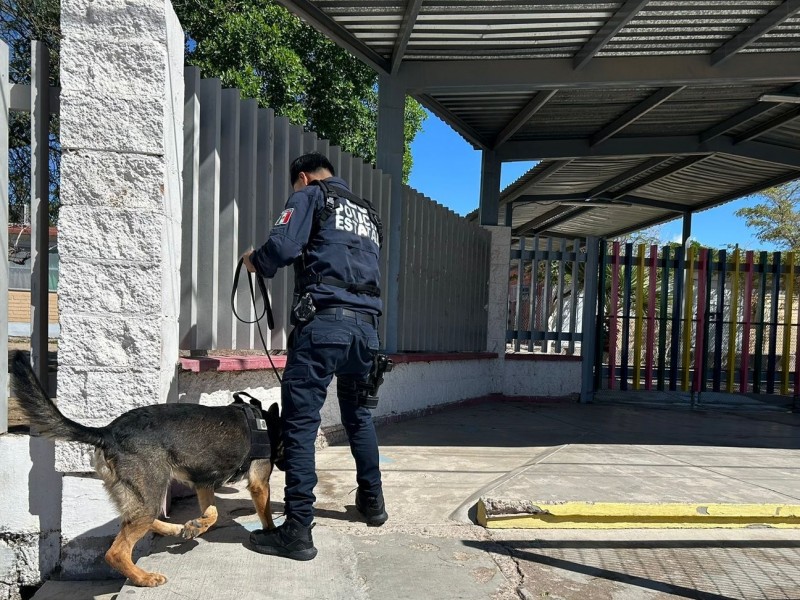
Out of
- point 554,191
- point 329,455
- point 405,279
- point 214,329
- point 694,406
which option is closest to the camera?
point 214,329

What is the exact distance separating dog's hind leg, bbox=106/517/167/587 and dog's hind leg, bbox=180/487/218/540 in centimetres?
22

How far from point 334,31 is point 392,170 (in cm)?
144

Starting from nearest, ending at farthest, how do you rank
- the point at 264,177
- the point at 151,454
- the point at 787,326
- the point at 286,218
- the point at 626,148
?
1. the point at 151,454
2. the point at 286,218
3. the point at 264,177
4. the point at 787,326
5. the point at 626,148

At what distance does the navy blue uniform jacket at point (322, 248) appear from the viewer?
310 cm

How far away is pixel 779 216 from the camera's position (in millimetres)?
26156

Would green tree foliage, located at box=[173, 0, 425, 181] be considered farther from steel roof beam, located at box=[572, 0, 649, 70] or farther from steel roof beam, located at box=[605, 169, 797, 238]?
steel roof beam, located at box=[605, 169, 797, 238]

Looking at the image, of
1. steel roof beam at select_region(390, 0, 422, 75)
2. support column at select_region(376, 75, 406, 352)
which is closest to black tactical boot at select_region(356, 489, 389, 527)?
support column at select_region(376, 75, 406, 352)

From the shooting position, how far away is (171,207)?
3.57 meters

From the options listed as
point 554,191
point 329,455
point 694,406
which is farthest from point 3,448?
point 554,191

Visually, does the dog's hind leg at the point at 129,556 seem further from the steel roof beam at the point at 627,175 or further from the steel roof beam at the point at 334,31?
the steel roof beam at the point at 627,175

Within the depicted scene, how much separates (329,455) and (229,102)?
8.99 feet

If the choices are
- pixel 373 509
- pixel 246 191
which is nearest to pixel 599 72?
pixel 246 191

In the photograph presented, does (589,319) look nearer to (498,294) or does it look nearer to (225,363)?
Result: (498,294)

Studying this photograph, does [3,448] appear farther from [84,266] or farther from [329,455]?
[329,455]
